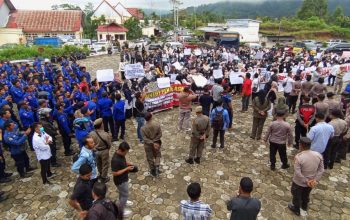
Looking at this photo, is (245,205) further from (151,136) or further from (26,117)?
(26,117)

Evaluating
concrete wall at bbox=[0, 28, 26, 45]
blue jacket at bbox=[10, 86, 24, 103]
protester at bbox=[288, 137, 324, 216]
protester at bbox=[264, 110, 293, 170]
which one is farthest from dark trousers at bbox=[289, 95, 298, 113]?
concrete wall at bbox=[0, 28, 26, 45]

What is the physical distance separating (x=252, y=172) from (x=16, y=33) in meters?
43.5

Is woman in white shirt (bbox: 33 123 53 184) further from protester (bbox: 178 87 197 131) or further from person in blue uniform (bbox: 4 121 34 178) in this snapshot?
protester (bbox: 178 87 197 131)

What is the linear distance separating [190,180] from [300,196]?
250cm

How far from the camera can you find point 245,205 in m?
3.62

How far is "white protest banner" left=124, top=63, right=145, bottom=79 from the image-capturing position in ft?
40.8

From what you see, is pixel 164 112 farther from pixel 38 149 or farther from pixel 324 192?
pixel 324 192

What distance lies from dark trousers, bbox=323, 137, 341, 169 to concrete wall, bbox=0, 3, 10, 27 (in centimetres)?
5364

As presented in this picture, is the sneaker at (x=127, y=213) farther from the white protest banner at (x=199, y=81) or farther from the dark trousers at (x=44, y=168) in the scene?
the white protest banner at (x=199, y=81)

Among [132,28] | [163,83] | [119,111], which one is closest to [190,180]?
[119,111]


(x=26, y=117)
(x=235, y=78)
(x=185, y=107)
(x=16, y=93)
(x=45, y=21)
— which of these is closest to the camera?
(x=26, y=117)

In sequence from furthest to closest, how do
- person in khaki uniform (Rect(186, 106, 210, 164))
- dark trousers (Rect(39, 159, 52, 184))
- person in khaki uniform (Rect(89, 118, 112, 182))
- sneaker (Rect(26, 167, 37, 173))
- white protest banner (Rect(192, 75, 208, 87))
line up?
white protest banner (Rect(192, 75, 208, 87)), sneaker (Rect(26, 167, 37, 173)), person in khaki uniform (Rect(186, 106, 210, 164)), dark trousers (Rect(39, 159, 52, 184)), person in khaki uniform (Rect(89, 118, 112, 182))

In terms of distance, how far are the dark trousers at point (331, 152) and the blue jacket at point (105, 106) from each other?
621 centimetres

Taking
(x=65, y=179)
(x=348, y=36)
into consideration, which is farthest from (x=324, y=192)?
(x=348, y=36)
